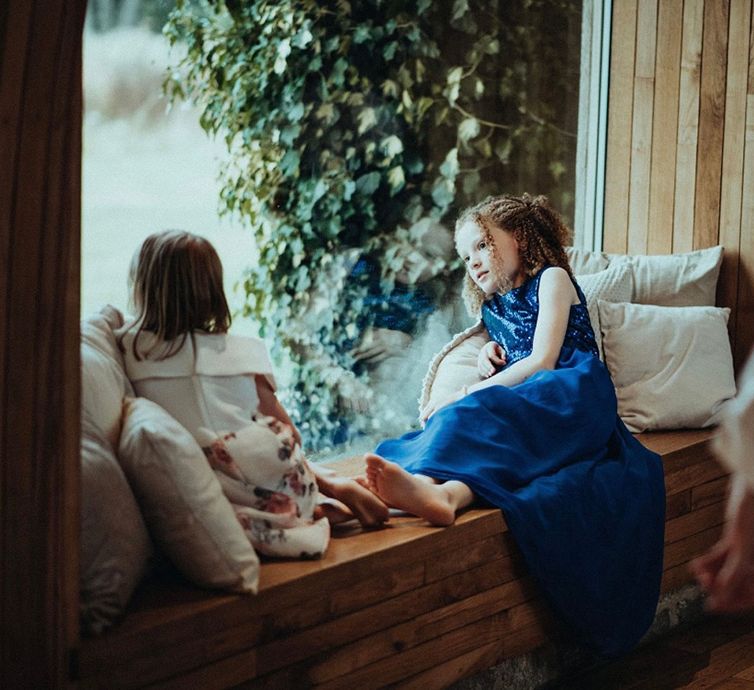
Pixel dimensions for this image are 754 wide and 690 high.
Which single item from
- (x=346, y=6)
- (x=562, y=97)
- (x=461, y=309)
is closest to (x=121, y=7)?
(x=346, y=6)

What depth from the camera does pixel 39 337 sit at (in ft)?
4.81

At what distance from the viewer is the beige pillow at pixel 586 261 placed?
11.2 ft

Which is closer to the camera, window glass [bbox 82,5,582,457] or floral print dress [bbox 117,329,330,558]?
floral print dress [bbox 117,329,330,558]

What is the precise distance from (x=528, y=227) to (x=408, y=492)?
1064 millimetres

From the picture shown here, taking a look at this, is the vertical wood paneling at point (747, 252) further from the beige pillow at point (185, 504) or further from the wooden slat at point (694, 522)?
the beige pillow at point (185, 504)

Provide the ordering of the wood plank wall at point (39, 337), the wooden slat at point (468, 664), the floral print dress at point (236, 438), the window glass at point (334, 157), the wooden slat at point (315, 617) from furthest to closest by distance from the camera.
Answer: the window glass at point (334, 157) → the wooden slat at point (468, 664) → the floral print dress at point (236, 438) → the wooden slat at point (315, 617) → the wood plank wall at point (39, 337)

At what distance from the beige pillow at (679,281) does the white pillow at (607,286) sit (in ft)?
0.21

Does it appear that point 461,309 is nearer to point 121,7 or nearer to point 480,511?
A: point 480,511

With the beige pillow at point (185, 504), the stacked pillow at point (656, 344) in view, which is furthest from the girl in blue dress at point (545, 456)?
the beige pillow at point (185, 504)

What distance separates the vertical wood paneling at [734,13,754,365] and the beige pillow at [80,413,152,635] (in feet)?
7.76

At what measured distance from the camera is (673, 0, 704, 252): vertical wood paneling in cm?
346

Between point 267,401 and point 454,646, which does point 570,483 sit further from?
point 267,401

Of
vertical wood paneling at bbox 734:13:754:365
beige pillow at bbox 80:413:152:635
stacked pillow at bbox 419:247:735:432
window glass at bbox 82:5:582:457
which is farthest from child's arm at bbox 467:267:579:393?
beige pillow at bbox 80:413:152:635

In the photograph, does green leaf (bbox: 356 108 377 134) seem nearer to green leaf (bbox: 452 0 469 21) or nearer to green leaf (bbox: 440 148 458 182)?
green leaf (bbox: 440 148 458 182)
